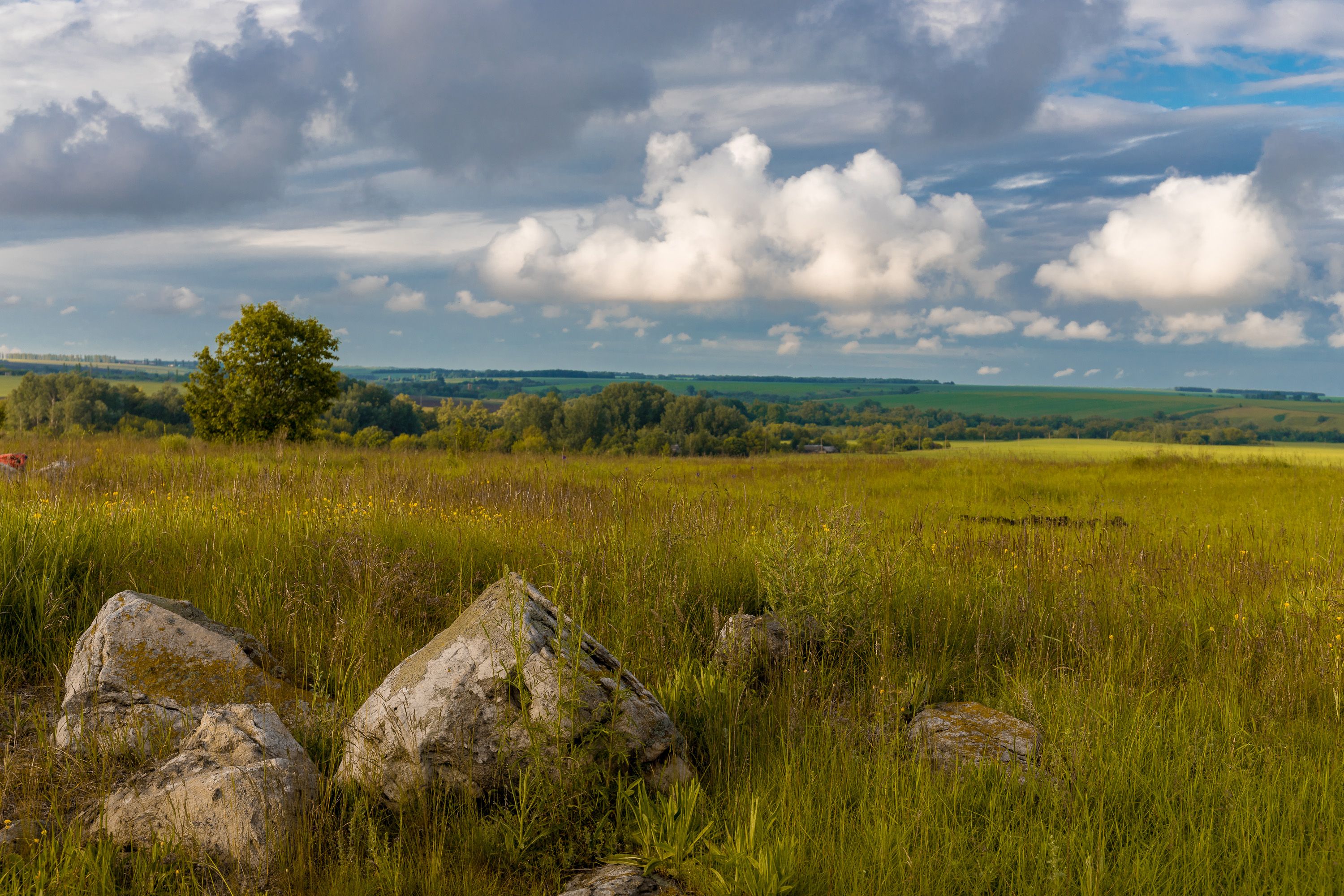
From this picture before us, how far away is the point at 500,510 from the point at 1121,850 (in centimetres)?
724

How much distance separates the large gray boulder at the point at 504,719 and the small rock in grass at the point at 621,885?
45cm

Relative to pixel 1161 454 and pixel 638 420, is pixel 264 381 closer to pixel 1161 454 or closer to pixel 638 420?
pixel 1161 454

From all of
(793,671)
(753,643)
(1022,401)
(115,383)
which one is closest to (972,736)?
(793,671)

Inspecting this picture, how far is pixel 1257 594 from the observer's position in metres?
6.64

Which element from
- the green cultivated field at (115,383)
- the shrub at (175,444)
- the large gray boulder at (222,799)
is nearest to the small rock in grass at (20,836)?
the large gray boulder at (222,799)

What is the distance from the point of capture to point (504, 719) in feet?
10.4

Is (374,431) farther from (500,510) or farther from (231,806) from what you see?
(231,806)

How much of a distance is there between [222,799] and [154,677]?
136 centimetres

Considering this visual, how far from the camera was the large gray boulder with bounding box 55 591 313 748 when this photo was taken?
141 inches

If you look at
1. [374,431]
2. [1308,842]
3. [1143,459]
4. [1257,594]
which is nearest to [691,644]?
[1308,842]

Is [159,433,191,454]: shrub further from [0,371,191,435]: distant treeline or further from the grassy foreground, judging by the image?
[0,371,191,435]: distant treeline

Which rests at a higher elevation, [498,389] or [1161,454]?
[498,389]

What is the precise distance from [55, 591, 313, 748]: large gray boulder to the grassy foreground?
21 centimetres

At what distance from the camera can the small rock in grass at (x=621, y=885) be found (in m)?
2.66
